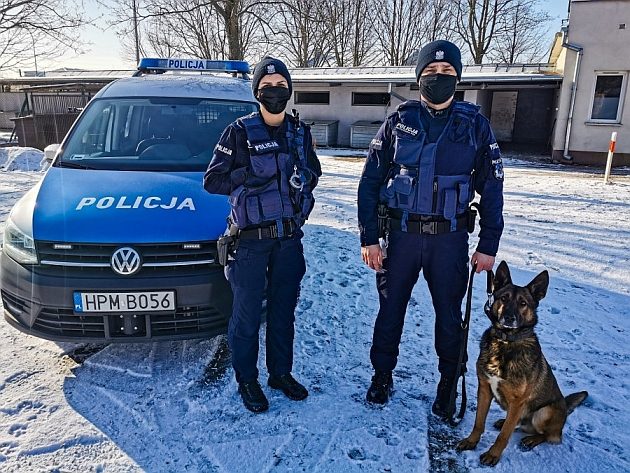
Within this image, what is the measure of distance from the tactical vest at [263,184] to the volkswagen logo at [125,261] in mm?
617

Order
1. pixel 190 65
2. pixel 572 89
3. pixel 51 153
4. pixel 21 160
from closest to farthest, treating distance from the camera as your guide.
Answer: pixel 51 153 → pixel 190 65 → pixel 21 160 → pixel 572 89

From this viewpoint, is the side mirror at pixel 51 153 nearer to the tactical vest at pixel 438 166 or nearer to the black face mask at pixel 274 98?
the black face mask at pixel 274 98

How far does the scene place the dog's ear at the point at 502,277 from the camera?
90.8 inches

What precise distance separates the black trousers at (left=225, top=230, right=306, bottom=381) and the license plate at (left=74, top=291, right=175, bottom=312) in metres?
0.42

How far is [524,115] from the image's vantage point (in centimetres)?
2141

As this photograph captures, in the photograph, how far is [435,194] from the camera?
97.1 inches

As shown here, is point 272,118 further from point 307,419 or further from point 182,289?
point 307,419

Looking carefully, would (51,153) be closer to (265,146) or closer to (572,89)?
(265,146)

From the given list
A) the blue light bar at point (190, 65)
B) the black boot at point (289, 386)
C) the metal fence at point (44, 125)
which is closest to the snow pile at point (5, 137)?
the metal fence at point (44, 125)

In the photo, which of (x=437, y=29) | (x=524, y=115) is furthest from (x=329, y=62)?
(x=524, y=115)

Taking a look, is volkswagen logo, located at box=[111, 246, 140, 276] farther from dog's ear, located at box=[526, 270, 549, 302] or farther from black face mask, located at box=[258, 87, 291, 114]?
dog's ear, located at box=[526, 270, 549, 302]

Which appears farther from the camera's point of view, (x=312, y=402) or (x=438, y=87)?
(x=312, y=402)

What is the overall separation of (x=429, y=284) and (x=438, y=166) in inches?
26.1

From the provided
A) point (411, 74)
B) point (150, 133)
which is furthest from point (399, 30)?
point (150, 133)
